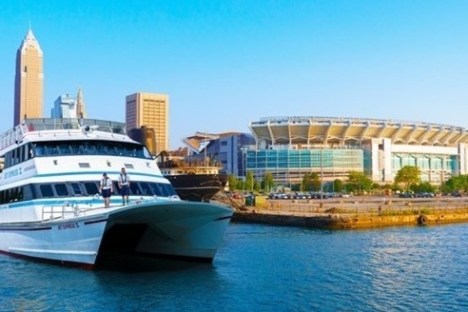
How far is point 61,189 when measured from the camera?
25.0 m

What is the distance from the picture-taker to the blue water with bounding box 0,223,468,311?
62.6 ft

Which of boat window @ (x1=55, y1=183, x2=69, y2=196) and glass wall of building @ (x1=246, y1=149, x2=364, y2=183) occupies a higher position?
glass wall of building @ (x1=246, y1=149, x2=364, y2=183)

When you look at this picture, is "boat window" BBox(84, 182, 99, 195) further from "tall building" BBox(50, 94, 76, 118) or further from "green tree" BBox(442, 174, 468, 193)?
"green tree" BBox(442, 174, 468, 193)

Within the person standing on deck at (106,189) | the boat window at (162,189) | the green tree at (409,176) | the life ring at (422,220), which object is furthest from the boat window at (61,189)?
the green tree at (409,176)

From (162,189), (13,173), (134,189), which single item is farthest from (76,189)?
(13,173)

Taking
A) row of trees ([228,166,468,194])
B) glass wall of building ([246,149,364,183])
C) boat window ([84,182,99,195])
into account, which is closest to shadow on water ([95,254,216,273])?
boat window ([84,182,99,195])

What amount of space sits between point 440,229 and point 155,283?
3742cm

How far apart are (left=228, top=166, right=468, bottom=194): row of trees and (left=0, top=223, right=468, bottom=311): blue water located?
10235 centimetres

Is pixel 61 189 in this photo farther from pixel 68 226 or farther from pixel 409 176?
pixel 409 176

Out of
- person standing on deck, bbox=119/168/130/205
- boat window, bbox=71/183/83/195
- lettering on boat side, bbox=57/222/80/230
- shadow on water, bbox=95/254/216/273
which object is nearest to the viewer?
lettering on boat side, bbox=57/222/80/230

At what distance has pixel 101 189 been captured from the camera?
78.4ft

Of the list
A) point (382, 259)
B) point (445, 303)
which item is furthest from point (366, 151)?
point (445, 303)

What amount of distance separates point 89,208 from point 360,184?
120m

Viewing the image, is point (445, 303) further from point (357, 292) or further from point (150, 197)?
point (150, 197)
